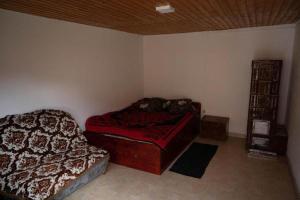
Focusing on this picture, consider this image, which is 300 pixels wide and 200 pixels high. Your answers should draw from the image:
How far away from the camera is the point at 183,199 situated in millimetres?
2438

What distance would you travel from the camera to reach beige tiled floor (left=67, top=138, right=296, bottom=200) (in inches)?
98.1

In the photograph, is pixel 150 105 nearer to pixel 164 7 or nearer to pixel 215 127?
pixel 215 127

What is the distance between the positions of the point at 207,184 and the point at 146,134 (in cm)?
106

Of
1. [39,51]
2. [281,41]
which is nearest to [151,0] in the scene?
[39,51]

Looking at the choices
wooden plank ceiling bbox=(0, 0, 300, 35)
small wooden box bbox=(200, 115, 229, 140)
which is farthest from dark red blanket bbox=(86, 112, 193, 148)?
wooden plank ceiling bbox=(0, 0, 300, 35)

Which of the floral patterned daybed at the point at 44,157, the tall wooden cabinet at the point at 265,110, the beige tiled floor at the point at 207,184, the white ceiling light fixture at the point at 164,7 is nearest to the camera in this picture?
the floral patterned daybed at the point at 44,157

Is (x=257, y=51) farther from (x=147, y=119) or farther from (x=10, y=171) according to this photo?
(x=10, y=171)

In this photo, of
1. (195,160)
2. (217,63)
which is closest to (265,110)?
(217,63)

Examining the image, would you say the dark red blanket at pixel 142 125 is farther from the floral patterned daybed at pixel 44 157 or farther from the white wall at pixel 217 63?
the white wall at pixel 217 63

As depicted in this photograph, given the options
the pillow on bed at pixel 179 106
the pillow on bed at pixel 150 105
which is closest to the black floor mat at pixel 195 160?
the pillow on bed at pixel 179 106

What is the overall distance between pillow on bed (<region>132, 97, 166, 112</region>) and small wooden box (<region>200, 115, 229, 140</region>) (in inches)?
38.5

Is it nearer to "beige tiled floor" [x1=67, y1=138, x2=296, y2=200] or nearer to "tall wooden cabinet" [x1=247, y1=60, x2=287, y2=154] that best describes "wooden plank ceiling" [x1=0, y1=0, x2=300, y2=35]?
"tall wooden cabinet" [x1=247, y1=60, x2=287, y2=154]

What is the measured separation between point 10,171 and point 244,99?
3.99m

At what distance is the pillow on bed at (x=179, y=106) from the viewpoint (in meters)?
4.28
